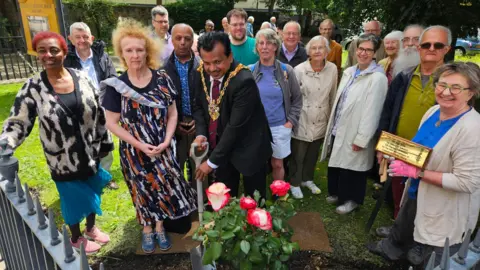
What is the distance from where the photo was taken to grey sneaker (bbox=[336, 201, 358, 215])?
12.7 ft

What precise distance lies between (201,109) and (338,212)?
80.6 inches

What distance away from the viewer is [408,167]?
2355 mm

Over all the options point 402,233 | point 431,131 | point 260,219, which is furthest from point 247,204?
point 402,233

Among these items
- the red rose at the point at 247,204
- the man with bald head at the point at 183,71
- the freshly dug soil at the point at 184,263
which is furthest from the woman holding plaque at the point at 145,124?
the red rose at the point at 247,204

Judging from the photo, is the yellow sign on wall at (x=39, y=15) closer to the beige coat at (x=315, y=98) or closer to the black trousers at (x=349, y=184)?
the beige coat at (x=315, y=98)

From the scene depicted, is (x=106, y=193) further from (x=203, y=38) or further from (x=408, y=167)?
(x=408, y=167)

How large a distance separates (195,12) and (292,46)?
2225cm

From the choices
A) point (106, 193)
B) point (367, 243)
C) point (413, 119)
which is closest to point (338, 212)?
point (367, 243)

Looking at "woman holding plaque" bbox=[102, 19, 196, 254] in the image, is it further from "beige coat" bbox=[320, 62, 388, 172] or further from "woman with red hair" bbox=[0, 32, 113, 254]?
"beige coat" bbox=[320, 62, 388, 172]

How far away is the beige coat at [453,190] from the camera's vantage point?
212cm

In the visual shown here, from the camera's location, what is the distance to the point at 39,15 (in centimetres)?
486

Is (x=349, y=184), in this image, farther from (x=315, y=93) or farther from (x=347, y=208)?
(x=315, y=93)

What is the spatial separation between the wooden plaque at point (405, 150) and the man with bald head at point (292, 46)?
2208 millimetres

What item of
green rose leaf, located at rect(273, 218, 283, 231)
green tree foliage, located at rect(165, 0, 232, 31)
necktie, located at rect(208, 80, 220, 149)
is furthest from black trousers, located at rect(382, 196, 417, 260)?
green tree foliage, located at rect(165, 0, 232, 31)
